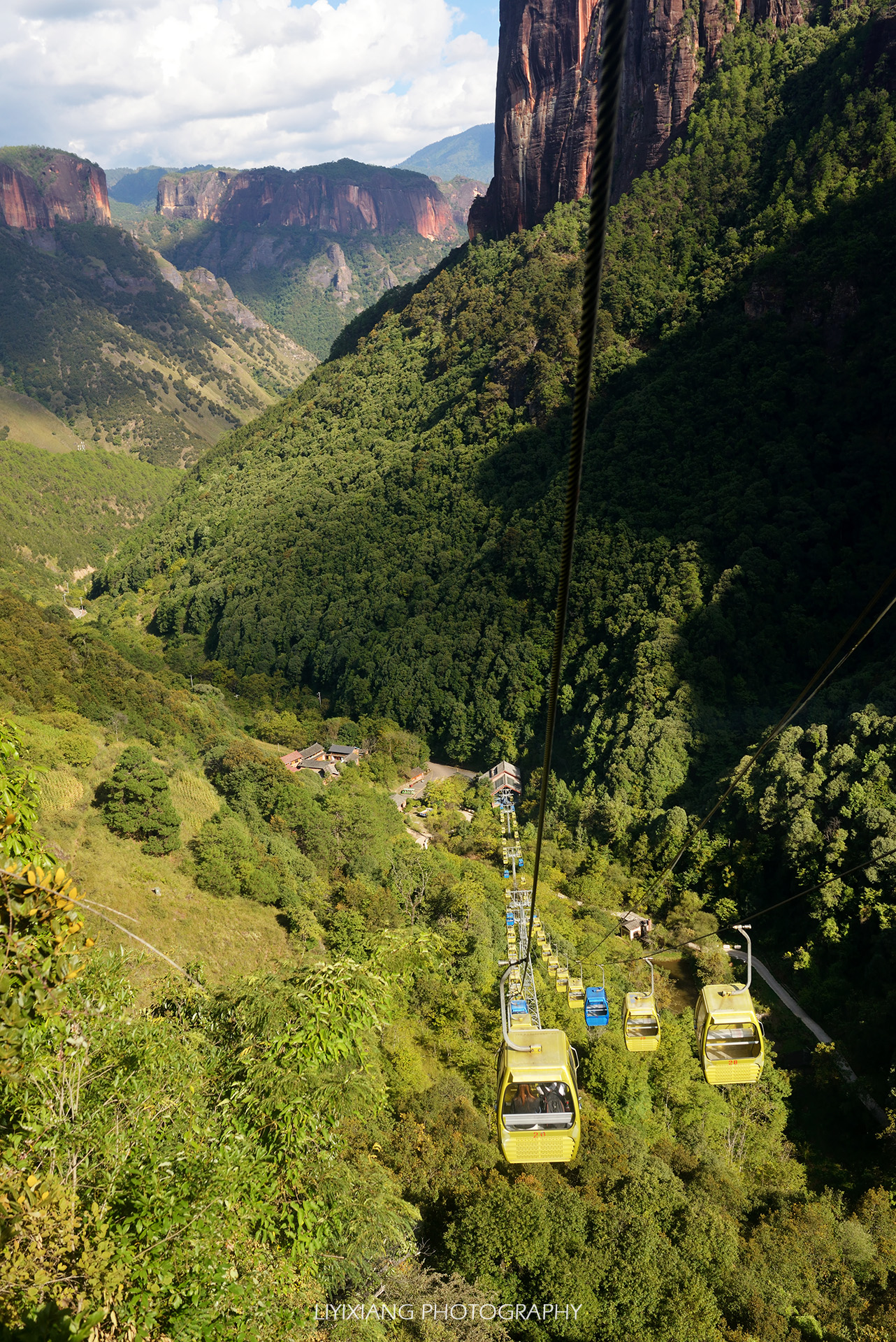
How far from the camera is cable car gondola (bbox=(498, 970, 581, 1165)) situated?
30.2 ft

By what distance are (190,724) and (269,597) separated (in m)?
24.7

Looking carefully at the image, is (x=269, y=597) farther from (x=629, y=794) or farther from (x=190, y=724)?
(x=629, y=794)

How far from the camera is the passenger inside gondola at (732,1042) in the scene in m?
13.0

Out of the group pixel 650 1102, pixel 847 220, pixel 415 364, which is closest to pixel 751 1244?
pixel 650 1102

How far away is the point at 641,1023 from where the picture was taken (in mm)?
15406

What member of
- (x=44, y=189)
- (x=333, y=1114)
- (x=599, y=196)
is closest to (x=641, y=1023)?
(x=333, y=1114)

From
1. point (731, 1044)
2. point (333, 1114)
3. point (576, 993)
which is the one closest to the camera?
point (333, 1114)

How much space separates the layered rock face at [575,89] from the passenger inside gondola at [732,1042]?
217ft

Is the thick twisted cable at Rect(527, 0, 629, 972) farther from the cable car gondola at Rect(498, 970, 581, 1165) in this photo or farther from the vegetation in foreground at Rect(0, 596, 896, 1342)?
the cable car gondola at Rect(498, 970, 581, 1165)

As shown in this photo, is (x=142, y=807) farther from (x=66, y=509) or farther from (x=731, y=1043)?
(x=66, y=509)

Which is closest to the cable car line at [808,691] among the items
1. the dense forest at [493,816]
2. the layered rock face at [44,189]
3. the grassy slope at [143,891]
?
the dense forest at [493,816]

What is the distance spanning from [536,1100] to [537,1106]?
2.4 inches

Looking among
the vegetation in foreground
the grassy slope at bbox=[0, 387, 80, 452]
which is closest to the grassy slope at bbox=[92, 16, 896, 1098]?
the vegetation in foreground

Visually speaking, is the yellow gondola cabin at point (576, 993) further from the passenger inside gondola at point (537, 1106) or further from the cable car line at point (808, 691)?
the passenger inside gondola at point (537, 1106)
